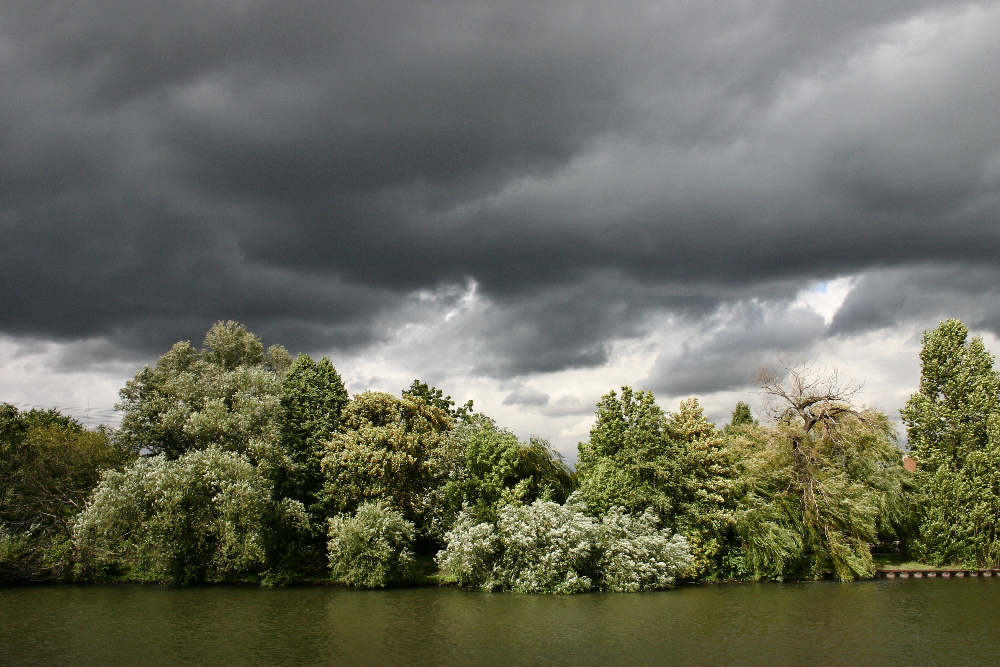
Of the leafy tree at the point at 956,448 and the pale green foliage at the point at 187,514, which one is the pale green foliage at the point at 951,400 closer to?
the leafy tree at the point at 956,448

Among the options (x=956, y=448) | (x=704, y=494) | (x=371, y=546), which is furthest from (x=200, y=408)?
(x=956, y=448)

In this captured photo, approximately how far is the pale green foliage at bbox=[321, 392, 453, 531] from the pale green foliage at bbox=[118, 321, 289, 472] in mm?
4387

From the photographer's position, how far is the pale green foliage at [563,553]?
1650 inches

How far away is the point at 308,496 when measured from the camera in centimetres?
5062

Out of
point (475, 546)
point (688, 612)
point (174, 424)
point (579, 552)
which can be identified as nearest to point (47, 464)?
point (174, 424)

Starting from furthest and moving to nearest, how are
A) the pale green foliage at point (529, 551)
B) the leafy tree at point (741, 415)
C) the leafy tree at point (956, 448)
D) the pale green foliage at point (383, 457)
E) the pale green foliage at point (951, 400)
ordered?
the leafy tree at point (741, 415), the pale green foliage at point (951, 400), the leafy tree at point (956, 448), the pale green foliage at point (383, 457), the pale green foliage at point (529, 551)

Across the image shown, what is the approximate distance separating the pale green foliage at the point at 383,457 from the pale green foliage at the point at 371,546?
217cm

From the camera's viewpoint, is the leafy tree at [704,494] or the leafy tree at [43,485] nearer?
the leafy tree at [704,494]

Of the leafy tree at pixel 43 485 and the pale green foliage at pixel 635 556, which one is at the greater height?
the leafy tree at pixel 43 485

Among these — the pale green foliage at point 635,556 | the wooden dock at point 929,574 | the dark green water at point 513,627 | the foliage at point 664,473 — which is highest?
the foliage at point 664,473

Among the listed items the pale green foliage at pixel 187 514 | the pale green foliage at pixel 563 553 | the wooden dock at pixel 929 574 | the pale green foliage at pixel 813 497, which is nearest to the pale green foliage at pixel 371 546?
the pale green foliage at pixel 563 553

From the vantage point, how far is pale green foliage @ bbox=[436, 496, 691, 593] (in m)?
41.9

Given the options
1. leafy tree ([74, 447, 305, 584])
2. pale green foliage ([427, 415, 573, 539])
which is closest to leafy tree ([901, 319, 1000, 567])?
pale green foliage ([427, 415, 573, 539])

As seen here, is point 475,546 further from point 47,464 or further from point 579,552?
point 47,464
